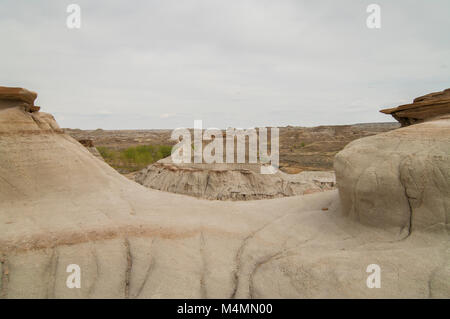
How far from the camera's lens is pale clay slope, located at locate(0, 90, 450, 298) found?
4355 mm

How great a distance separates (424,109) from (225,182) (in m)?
12.5

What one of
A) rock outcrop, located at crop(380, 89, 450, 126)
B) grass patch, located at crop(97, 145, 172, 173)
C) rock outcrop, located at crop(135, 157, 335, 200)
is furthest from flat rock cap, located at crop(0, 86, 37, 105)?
grass patch, located at crop(97, 145, 172, 173)

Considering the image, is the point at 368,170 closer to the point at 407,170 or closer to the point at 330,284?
the point at 407,170

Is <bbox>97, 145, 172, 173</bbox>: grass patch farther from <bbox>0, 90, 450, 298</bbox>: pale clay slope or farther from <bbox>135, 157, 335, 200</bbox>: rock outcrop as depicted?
<bbox>0, 90, 450, 298</bbox>: pale clay slope

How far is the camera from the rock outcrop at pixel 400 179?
5.05 metres

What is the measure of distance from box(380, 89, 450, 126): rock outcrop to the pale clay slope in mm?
1521

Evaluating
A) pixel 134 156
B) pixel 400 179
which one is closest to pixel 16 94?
pixel 400 179

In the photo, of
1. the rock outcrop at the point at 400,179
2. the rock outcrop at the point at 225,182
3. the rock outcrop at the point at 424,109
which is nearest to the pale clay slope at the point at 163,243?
the rock outcrop at the point at 400,179

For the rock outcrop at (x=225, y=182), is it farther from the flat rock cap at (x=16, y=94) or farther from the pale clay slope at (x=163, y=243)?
the flat rock cap at (x=16, y=94)

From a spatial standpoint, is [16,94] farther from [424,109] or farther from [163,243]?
[424,109]

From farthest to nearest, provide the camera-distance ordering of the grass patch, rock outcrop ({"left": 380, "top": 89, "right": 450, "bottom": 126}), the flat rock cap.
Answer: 1. the grass patch
2. rock outcrop ({"left": 380, "top": 89, "right": 450, "bottom": 126})
3. the flat rock cap

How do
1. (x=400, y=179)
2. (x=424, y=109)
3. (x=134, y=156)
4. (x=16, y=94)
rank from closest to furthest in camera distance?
1. (x=400, y=179)
2. (x=16, y=94)
3. (x=424, y=109)
4. (x=134, y=156)

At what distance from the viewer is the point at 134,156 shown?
30.4 metres

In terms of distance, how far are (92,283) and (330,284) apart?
3.82 m
